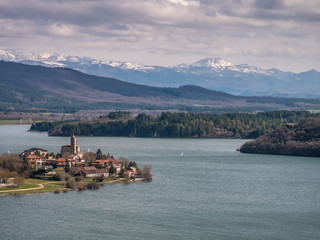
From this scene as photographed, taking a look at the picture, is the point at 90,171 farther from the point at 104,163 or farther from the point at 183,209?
the point at 183,209

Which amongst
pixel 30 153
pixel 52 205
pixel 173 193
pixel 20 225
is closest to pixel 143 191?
pixel 173 193

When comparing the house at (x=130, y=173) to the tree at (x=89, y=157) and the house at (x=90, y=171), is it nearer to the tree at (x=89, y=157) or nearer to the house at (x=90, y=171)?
the house at (x=90, y=171)

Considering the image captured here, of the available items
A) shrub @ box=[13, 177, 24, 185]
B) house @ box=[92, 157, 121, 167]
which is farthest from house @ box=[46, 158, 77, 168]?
shrub @ box=[13, 177, 24, 185]

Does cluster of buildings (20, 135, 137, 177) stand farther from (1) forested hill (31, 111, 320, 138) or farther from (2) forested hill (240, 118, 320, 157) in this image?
(1) forested hill (31, 111, 320, 138)

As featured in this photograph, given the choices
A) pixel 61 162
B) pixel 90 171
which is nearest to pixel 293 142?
pixel 61 162

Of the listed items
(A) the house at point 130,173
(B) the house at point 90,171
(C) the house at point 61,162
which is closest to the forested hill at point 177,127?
(C) the house at point 61,162
